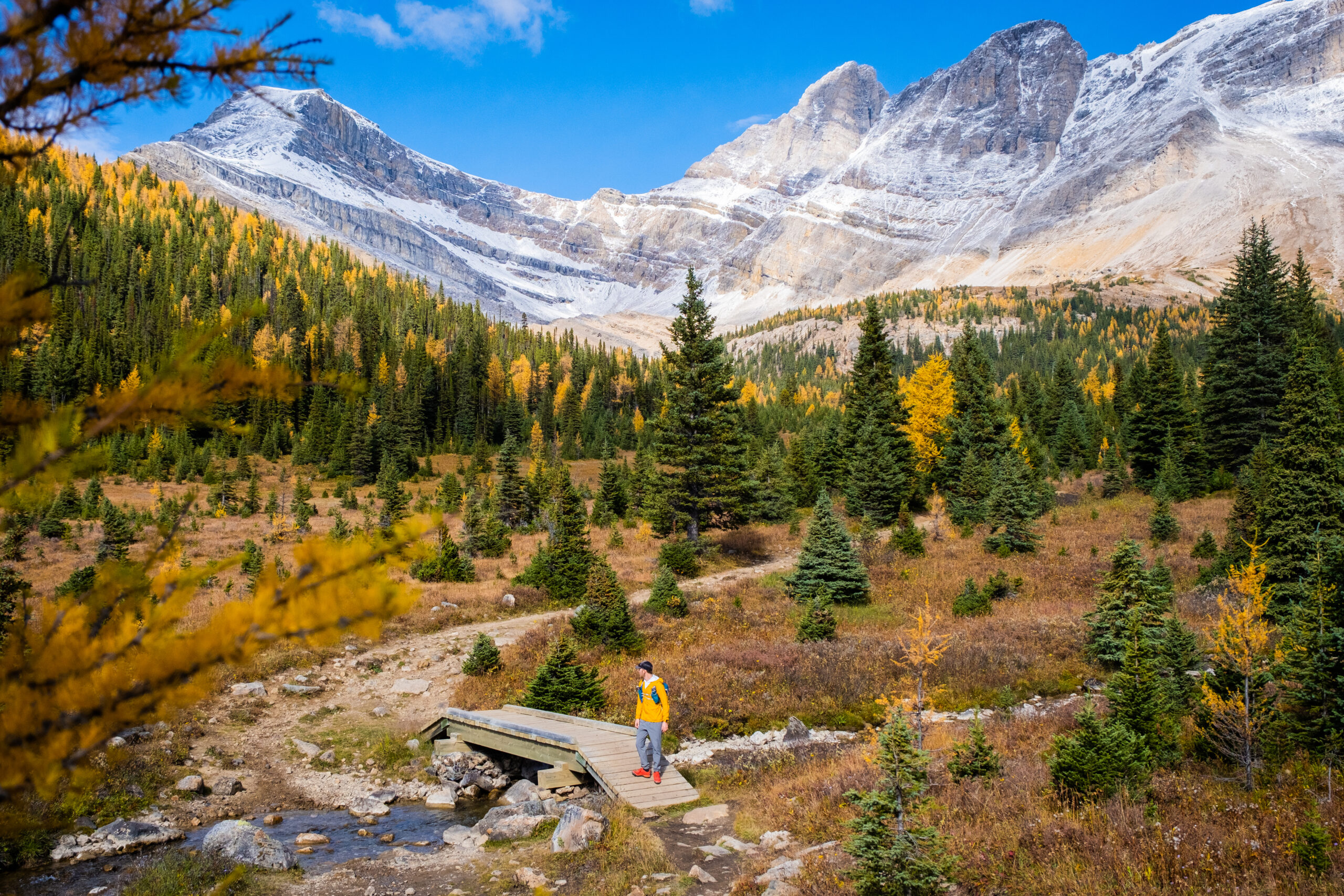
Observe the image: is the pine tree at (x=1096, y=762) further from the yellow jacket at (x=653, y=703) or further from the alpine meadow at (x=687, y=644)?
the yellow jacket at (x=653, y=703)

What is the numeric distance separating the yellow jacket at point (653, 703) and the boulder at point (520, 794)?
274cm

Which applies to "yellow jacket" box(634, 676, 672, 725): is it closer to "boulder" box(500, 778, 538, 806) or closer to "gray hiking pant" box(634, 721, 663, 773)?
"gray hiking pant" box(634, 721, 663, 773)

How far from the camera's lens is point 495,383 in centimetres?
10162

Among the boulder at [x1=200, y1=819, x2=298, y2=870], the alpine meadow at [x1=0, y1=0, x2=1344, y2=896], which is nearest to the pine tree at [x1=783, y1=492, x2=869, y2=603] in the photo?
the alpine meadow at [x1=0, y1=0, x2=1344, y2=896]

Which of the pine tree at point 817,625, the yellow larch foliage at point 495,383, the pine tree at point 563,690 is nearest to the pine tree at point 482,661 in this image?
the pine tree at point 563,690

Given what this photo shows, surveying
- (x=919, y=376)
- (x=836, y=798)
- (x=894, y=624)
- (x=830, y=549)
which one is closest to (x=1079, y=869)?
(x=836, y=798)

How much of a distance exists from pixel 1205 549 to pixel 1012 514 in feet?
20.0

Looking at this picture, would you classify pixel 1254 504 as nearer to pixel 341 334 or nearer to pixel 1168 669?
pixel 1168 669

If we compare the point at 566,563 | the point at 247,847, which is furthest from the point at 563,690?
the point at 566,563

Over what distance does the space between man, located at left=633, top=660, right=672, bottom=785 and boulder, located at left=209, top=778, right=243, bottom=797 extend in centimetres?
736

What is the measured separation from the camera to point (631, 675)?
16641 mm

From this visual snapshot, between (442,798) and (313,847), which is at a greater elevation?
(313,847)

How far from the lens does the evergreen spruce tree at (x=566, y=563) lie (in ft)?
82.1

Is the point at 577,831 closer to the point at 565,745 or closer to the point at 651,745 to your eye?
the point at 651,745
